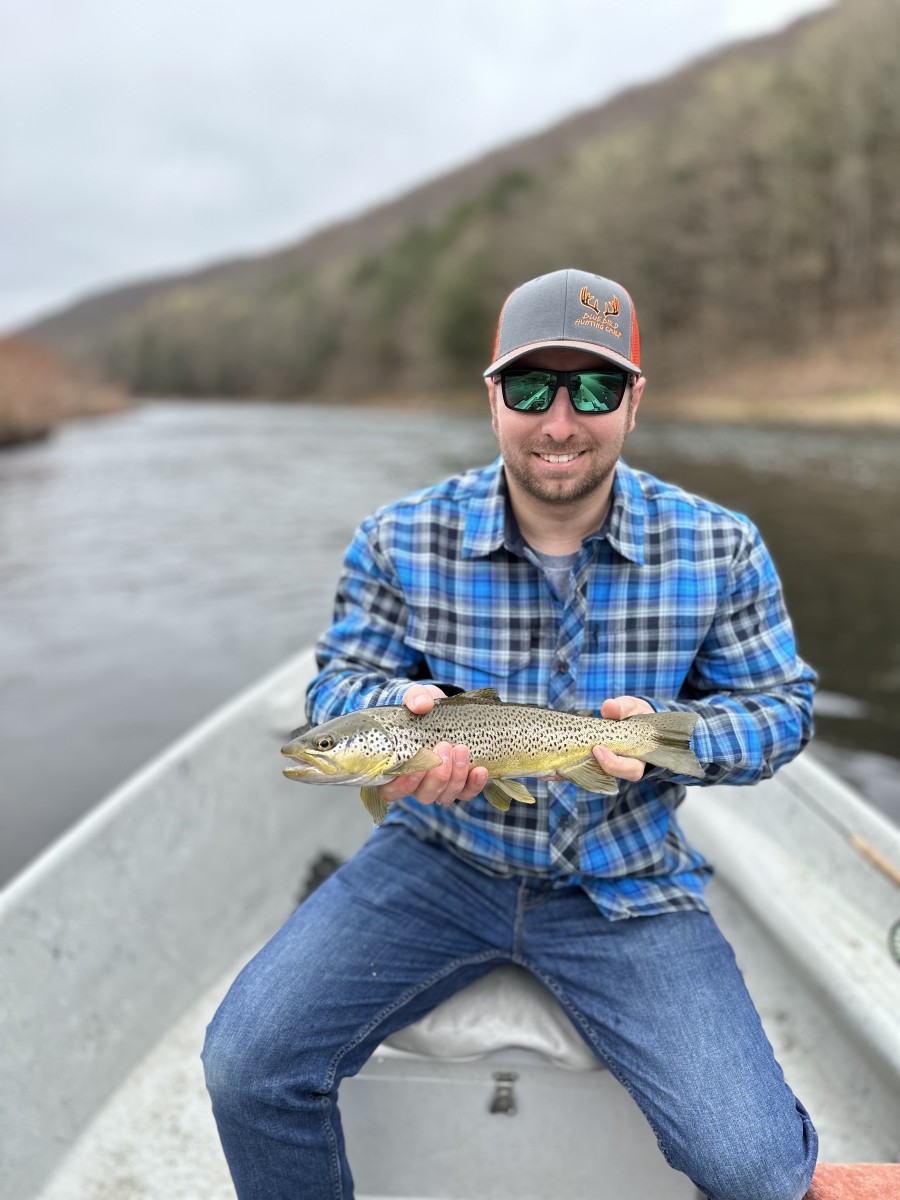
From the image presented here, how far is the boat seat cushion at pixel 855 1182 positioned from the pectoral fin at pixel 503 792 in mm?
1069

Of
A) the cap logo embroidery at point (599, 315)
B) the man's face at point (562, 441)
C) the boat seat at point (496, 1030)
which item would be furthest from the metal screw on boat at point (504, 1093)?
the cap logo embroidery at point (599, 315)

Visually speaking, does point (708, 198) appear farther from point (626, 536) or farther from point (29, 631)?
point (626, 536)

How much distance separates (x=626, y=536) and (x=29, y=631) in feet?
33.7

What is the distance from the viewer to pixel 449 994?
8.60 ft

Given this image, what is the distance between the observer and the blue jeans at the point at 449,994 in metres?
2.14

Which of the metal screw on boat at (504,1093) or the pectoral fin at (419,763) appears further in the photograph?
the metal screw on boat at (504,1093)

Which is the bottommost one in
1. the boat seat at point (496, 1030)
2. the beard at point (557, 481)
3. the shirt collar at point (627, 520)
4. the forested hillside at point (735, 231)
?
the boat seat at point (496, 1030)

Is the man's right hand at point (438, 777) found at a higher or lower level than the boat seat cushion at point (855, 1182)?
higher

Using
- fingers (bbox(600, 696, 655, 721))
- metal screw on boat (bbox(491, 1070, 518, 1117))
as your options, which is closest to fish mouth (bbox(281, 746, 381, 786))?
fingers (bbox(600, 696, 655, 721))

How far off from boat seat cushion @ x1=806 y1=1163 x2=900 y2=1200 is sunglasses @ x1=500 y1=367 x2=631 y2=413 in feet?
6.35

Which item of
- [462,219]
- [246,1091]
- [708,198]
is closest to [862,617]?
[246,1091]

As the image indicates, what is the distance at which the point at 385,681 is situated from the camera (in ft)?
8.66

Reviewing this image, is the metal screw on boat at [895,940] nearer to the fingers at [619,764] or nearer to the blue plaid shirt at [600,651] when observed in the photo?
the blue plaid shirt at [600,651]

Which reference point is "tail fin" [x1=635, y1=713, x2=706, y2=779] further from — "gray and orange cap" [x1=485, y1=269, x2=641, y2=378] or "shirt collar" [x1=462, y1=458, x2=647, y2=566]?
"gray and orange cap" [x1=485, y1=269, x2=641, y2=378]
